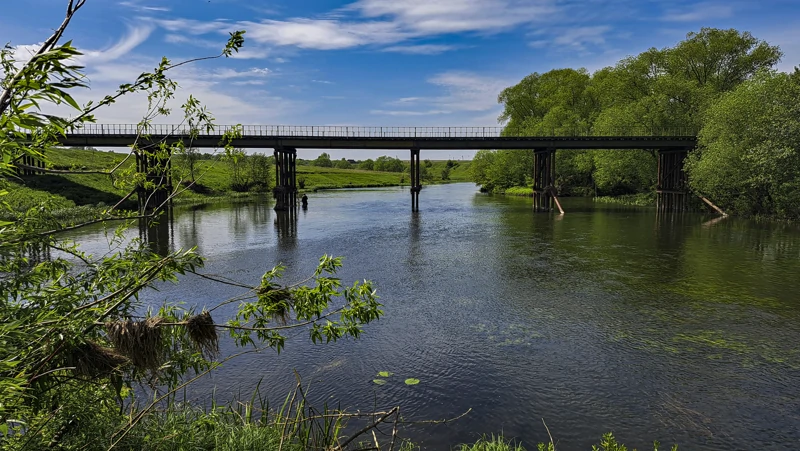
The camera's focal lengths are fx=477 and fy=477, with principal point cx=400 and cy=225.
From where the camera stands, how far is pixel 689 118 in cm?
5947

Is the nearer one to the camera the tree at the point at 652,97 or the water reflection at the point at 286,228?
the water reflection at the point at 286,228

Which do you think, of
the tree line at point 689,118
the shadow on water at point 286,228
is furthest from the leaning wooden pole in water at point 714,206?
the shadow on water at point 286,228

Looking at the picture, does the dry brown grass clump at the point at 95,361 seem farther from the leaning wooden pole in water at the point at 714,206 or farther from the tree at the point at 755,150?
the leaning wooden pole in water at the point at 714,206

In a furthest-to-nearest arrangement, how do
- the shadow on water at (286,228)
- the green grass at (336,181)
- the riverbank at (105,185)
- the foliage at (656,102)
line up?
1. the green grass at (336,181)
2. the foliage at (656,102)
3. the shadow on water at (286,228)
4. the riverbank at (105,185)


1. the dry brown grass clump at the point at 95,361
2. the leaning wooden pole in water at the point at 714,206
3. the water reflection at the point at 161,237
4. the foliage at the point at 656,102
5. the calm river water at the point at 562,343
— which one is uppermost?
the foliage at the point at 656,102

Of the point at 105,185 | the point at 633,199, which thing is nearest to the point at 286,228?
the point at 105,185

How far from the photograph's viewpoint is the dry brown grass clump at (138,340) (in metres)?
5.26

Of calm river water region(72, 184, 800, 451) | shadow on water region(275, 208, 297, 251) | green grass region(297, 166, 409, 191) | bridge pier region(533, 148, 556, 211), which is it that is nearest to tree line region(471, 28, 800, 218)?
bridge pier region(533, 148, 556, 211)

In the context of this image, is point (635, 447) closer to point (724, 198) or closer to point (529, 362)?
Result: point (529, 362)

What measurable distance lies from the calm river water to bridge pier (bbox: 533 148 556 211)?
24702 millimetres

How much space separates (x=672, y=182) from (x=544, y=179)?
47.6 feet

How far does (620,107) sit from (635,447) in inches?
2635

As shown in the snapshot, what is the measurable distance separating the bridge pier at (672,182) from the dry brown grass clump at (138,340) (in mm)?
58381

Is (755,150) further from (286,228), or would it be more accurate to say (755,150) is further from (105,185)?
(105,185)
